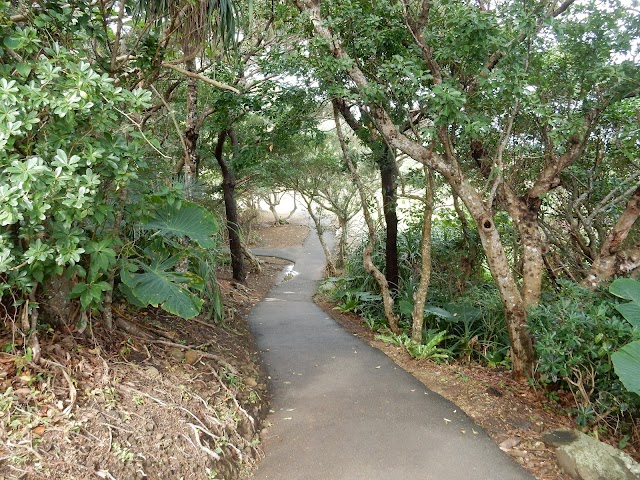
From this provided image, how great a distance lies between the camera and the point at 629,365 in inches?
130

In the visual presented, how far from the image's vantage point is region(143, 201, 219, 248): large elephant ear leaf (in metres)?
4.52

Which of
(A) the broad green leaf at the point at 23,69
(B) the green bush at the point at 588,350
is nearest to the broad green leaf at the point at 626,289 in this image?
(B) the green bush at the point at 588,350

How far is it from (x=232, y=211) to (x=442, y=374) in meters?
7.17

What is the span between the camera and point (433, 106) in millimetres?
4270

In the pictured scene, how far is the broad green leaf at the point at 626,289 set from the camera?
3775 mm

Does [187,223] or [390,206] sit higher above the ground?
[390,206]

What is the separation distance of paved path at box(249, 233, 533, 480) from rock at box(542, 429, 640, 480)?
36 centimetres

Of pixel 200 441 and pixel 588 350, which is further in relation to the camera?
pixel 588 350

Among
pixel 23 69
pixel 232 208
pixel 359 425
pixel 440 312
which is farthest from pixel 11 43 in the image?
pixel 232 208

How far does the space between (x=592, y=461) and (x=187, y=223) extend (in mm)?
4144

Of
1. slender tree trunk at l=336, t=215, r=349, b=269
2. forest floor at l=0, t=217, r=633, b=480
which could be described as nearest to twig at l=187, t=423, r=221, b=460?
forest floor at l=0, t=217, r=633, b=480

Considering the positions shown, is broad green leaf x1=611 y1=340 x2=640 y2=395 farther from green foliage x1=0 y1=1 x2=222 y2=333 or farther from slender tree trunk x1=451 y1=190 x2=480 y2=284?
slender tree trunk x1=451 y1=190 x2=480 y2=284

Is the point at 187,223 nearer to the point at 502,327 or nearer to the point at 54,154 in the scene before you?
the point at 54,154

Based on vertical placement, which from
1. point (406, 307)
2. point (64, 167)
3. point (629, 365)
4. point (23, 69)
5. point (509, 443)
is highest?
point (23, 69)
